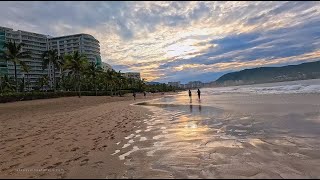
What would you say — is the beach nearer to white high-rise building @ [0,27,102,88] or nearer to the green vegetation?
the green vegetation

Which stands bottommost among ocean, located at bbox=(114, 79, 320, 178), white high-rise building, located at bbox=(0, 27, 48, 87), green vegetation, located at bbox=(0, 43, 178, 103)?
ocean, located at bbox=(114, 79, 320, 178)

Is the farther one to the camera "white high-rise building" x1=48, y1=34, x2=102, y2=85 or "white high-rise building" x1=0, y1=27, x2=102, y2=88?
"white high-rise building" x1=48, y1=34, x2=102, y2=85

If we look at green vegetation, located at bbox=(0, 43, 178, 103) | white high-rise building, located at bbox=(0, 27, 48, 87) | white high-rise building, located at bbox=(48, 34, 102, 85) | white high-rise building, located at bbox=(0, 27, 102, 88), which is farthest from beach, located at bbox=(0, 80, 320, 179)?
white high-rise building, located at bbox=(48, 34, 102, 85)

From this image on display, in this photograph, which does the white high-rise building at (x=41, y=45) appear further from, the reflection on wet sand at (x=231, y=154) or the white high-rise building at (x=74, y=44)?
the reflection on wet sand at (x=231, y=154)

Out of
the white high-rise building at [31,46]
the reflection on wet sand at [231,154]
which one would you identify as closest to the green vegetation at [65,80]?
the white high-rise building at [31,46]

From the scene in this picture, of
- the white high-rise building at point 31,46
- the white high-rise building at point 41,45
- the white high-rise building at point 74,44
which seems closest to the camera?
the white high-rise building at point 31,46

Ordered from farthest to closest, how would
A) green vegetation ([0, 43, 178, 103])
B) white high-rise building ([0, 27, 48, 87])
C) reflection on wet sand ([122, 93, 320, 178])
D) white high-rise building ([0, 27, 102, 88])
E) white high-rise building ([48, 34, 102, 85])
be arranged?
white high-rise building ([48, 34, 102, 85]) < white high-rise building ([0, 27, 102, 88]) < white high-rise building ([0, 27, 48, 87]) < green vegetation ([0, 43, 178, 103]) < reflection on wet sand ([122, 93, 320, 178])

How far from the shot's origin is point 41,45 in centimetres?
13912

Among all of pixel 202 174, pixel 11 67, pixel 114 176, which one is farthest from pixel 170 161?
pixel 11 67

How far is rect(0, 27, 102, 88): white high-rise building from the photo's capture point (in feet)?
390

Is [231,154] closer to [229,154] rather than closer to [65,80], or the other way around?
[229,154]

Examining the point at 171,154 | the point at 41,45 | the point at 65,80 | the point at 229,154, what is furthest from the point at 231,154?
the point at 41,45

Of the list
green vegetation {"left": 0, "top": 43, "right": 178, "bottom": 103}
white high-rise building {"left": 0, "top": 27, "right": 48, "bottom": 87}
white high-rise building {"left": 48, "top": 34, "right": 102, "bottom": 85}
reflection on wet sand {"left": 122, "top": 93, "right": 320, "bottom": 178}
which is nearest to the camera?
reflection on wet sand {"left": 122, "top": 93, "right": 320, "bottom": 178}

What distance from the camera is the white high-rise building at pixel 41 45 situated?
11877 centimetres
